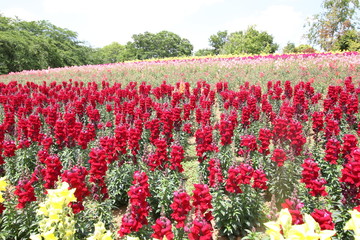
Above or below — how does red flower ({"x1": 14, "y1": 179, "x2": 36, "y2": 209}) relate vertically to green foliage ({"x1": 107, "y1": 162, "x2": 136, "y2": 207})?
above

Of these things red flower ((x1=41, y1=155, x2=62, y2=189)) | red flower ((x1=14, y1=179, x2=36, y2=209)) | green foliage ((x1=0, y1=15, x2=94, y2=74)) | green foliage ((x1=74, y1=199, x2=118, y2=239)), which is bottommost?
green foliage ((x1=74, y1=199, x2=118, y2=239))

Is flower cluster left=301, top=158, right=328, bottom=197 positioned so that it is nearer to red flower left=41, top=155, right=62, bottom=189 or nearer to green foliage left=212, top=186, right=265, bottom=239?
green foliage left=212, top=186, right=265, bottom=239

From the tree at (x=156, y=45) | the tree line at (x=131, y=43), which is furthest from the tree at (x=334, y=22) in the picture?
the tree at (x=156, y=45)

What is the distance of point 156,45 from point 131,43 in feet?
21.2

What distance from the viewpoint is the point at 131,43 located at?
7288cm

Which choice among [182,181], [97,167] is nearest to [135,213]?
[182,181]

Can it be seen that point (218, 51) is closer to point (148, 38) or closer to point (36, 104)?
point (148, 38)

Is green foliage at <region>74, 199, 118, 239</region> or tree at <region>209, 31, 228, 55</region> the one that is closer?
green foliage at <region>74, 199, 118, 239</region>

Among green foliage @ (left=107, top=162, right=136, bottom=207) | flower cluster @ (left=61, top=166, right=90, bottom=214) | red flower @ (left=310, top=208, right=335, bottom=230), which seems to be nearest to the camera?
red flower @ (left=310, top=208, right=335, bottom=230)

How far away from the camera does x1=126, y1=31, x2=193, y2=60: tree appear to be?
236 feet

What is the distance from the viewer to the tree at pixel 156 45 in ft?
236

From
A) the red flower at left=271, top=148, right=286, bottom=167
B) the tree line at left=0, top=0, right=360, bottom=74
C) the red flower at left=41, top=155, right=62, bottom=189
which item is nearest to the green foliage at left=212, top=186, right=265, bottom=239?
the red flower at left=271, top=148, right=286, bottom=167

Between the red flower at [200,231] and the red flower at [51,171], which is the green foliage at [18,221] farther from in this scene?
the red flower at [200,231]

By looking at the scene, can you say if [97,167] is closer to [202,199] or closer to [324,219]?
[202,199]
